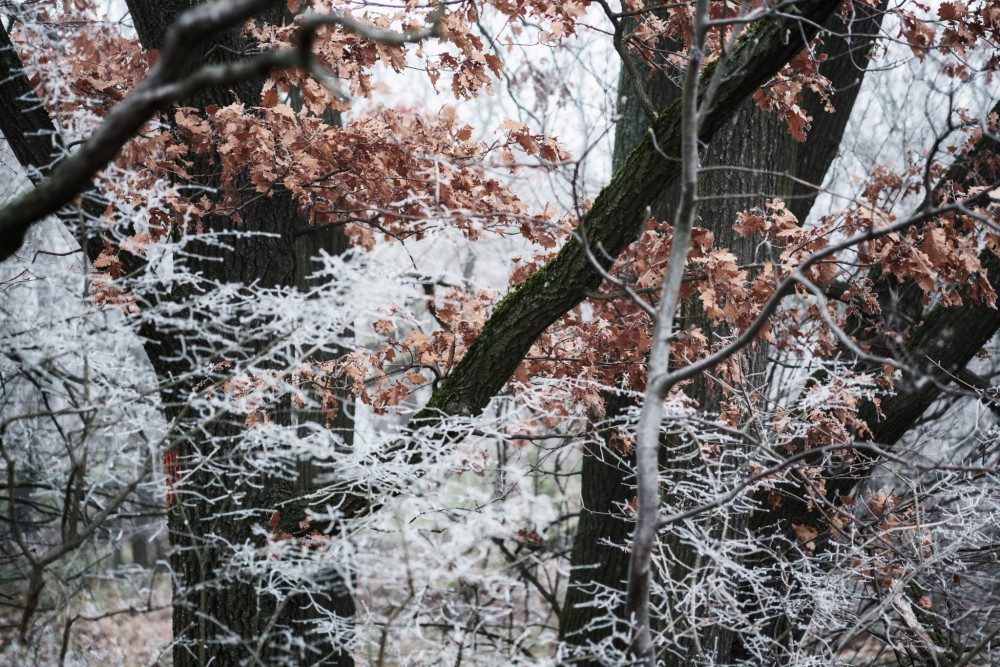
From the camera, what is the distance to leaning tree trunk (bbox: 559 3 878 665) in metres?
3.88

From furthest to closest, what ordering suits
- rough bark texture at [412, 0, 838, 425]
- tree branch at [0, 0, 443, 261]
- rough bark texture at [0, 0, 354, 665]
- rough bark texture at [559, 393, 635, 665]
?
rough bark texture at [559, 393, 635, 665] < rough bark texture at [0, 0, 354, 665] < rough bark texture at [412, 0, 838, 425] < tree branch at [0, 0, 443, 261]

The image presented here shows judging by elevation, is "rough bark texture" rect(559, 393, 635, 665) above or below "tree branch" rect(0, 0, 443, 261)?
below

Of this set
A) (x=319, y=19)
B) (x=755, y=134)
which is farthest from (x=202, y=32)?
(x=755, y=134)

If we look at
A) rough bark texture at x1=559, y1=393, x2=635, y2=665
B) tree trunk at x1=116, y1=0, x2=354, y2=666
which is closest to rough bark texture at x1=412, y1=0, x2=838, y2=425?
tree trunk at x1=116, y1=0, x2=354, y2=666

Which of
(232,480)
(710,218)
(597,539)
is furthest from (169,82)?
(597,539)

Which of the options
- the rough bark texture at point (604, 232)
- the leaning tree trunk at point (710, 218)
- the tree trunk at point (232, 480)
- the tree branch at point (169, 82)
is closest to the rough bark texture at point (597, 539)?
the leaning tree trunk at point (710, 218)

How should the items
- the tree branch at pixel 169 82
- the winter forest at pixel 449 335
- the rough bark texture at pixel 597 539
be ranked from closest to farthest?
the tree branch at pixel 169 82 → the winter forest at pixel 449 335 → the rough bark texture at pixel 597 539

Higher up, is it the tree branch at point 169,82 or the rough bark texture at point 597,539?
the tree branch at point 169,82

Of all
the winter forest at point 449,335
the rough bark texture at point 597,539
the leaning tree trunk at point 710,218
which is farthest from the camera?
the rough bark texture at point 597,539

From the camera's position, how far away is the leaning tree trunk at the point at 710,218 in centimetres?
388

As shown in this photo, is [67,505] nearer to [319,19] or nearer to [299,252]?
[319,19]

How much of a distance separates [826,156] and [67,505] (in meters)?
6.08

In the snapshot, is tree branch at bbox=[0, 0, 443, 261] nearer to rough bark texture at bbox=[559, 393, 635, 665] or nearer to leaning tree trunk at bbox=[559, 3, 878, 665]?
leaning tree trunk at bbox=[559, 3, 878, 665]

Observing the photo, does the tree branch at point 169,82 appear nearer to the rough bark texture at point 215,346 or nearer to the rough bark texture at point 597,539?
the rough bark texture at point 215,346
